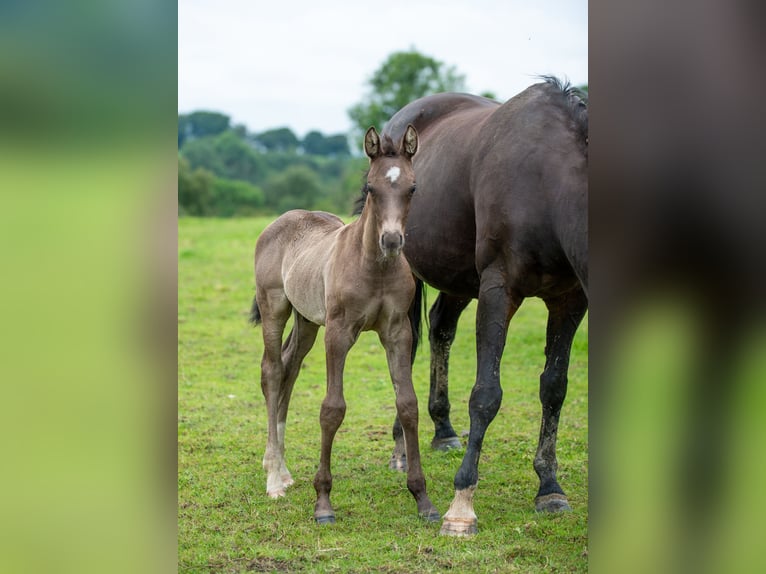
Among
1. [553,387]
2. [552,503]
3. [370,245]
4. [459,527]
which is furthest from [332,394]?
[552,503]

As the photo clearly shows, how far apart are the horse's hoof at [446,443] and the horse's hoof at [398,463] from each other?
0.69 m

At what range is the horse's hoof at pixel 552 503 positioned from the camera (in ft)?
16.7

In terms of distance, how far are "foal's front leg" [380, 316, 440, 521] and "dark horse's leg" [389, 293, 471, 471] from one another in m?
1.83

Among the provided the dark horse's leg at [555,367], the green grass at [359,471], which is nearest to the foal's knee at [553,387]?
the dark horse's leg at [555,367]

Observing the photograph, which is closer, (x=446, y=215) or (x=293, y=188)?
(x=446, y=215)

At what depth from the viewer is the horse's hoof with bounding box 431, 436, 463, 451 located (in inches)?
265

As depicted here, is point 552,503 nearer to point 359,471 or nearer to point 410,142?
point 359,471

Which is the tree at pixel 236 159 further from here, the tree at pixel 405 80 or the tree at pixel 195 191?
the tree at pixel 195 191

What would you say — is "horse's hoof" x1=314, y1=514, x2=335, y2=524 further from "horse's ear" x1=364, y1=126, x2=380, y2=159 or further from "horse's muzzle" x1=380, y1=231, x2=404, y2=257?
"horse's ear" x1=364, y1=126, x2=380, y2=159

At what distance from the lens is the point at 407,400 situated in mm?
4883

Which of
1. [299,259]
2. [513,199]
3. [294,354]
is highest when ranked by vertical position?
[513,199]

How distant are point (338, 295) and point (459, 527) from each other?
139cm

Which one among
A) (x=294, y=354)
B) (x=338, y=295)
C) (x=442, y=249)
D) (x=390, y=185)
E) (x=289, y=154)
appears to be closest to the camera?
(x=390, y=185)
